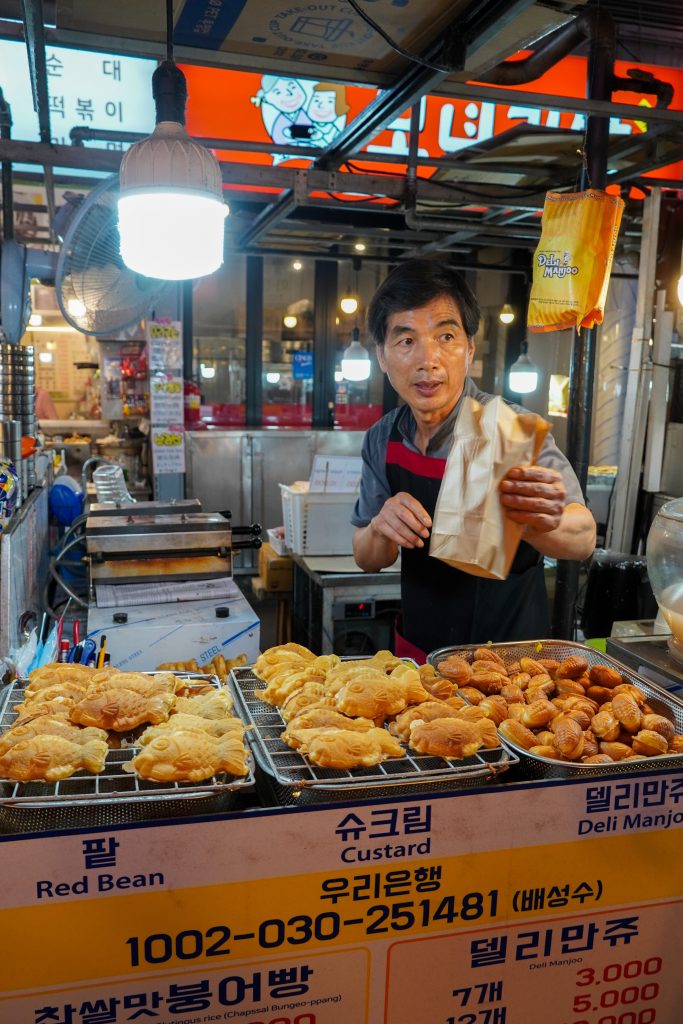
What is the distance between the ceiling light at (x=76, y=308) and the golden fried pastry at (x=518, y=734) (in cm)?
319

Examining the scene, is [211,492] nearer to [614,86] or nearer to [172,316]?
[172,316]

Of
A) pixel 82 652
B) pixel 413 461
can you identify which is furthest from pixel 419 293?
pixel 82 652

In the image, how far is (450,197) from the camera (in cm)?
484

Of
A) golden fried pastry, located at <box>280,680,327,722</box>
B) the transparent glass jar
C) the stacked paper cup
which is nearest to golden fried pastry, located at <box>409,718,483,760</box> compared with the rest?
golden fried pastry, located at <box>280,680,327,722</box>

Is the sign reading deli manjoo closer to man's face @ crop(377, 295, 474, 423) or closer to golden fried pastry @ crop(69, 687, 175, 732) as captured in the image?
golden fried pastry @ crop(69, 687, 175, 732)

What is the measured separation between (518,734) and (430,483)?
1.28 metres

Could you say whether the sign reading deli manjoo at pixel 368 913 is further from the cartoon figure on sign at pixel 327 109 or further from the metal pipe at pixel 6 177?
the cartoon figure on sign at pixel 327 109

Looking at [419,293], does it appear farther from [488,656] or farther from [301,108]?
[301,108]

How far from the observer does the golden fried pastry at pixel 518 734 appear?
157cm

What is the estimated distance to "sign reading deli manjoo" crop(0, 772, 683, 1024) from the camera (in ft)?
4.20

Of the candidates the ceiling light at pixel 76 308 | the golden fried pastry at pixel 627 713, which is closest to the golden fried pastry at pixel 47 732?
the golden fried pastry at pixel 627 713

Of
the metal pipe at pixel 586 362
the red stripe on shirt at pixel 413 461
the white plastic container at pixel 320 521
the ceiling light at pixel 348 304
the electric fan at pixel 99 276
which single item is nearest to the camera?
the red stripe on shirt at pixel 413 461

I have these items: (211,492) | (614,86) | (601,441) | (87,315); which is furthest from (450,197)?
(211,492)

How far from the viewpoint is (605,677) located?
6.26 feet
